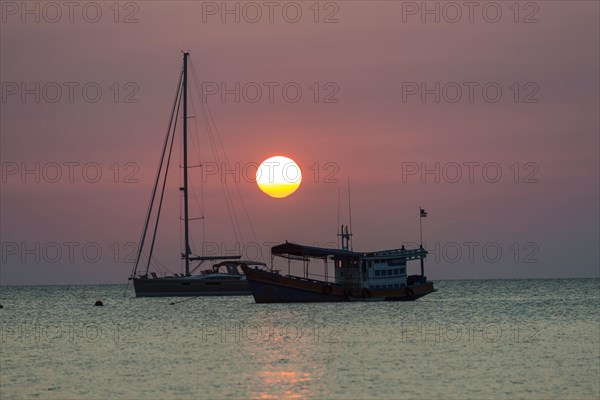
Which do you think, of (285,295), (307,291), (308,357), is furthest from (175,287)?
(308,357)

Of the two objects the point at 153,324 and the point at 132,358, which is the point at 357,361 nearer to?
the point at 132,358

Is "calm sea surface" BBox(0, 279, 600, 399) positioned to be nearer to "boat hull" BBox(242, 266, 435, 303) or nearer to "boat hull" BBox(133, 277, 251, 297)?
"boat hull" BBox(242, 266, 435, 303)

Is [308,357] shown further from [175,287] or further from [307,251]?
[175,287]

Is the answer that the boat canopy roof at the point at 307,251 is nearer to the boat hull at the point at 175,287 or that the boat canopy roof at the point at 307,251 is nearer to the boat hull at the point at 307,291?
the boat hull at the point at 307,291

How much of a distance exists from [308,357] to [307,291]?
140 ft

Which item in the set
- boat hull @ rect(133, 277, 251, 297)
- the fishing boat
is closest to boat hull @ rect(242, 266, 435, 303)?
the fishing boat

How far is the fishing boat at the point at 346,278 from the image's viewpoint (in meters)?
92.1

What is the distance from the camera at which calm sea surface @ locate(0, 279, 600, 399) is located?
40.7m

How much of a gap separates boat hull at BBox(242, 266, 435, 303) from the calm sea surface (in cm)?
432

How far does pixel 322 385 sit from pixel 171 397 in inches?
245

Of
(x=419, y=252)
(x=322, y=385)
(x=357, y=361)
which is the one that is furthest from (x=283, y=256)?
(x=322, y=385)

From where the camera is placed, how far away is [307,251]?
91.7 metres

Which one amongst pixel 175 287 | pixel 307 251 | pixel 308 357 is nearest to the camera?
pixel 308 357

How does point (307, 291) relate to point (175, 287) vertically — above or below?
above
